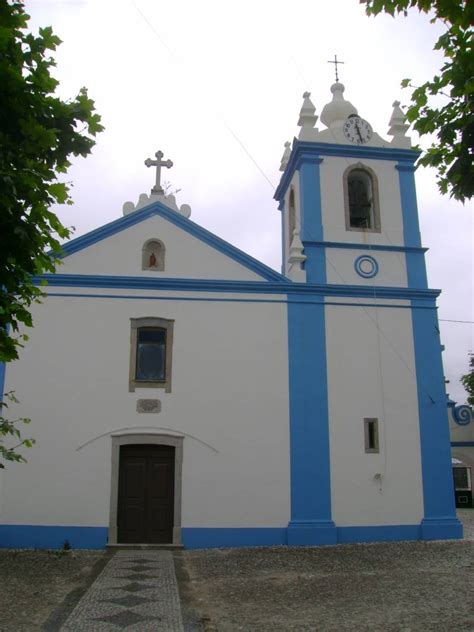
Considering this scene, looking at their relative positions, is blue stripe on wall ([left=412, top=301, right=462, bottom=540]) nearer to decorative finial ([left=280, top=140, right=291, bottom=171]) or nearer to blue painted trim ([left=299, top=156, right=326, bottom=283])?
blue painted trim ([left=299, top=156, right=326, bottom=283])

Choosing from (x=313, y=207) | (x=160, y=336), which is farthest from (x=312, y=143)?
(x=160, y=336)

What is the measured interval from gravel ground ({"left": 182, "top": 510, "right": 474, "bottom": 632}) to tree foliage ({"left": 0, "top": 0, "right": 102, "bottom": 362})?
151 inches

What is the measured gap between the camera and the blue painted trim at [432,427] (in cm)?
1194

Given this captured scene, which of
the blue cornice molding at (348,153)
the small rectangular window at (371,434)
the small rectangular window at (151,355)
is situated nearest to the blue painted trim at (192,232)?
the small rectangular window at (151,355)

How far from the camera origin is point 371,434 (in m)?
12.2

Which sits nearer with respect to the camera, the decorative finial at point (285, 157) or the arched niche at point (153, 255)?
the arched niche at point (153, 255)

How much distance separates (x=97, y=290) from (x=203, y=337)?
2208 mm

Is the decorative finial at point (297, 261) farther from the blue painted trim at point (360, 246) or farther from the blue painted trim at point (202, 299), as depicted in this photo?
the blue painted trim at point (202, 299)

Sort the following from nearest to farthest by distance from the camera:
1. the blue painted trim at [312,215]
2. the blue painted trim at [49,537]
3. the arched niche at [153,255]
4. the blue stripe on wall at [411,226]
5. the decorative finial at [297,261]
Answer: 1. the blue painted trim at [49,537]
2. the arched niche at [153,255]
3. the decorative finial at [297,261]
4. the blue painted trim at [312,215]
5. the blue stripe on wall at [411,226]

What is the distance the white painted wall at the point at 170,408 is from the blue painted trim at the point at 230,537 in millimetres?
119

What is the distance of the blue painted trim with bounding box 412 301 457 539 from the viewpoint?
11.9m

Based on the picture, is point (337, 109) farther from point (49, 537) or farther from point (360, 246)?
point (49, 537)

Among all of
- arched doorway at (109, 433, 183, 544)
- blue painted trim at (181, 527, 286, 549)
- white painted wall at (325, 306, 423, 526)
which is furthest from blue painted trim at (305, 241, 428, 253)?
blue painted trim at (181, 527, 286, 549)

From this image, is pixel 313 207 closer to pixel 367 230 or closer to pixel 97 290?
pixel 367 230
